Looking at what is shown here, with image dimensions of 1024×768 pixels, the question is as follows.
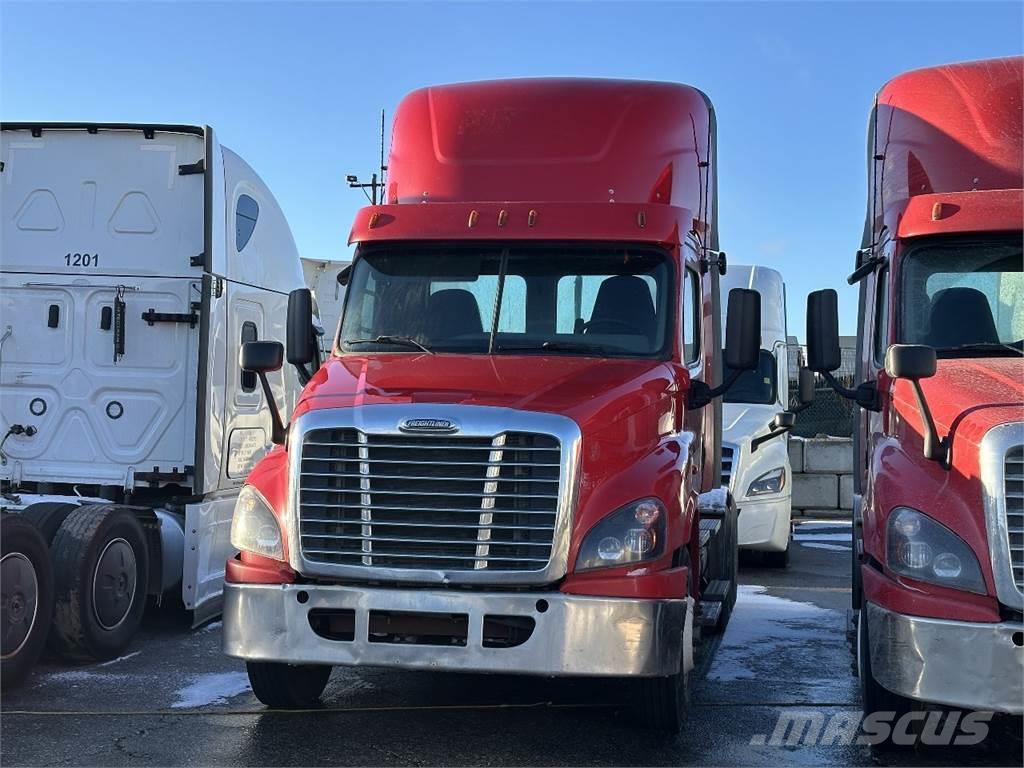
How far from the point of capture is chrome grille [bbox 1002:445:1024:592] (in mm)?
4820

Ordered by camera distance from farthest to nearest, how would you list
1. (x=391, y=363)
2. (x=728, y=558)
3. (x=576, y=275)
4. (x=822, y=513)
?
1. (x=822, y=513)
2. (x=728, y=558)
3. (x=576, y=275)
4. (x=391, y=363)

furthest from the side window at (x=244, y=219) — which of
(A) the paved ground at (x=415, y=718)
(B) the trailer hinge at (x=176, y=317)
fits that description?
(A) the paved ground at (x=415, y=718)

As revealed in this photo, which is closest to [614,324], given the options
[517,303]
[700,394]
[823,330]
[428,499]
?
[517,303]

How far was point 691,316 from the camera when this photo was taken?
686 cm

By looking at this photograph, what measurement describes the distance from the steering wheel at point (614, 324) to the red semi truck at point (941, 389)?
0.95 metres

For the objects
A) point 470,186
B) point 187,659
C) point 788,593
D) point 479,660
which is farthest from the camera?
point 788,593

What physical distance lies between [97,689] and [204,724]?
1124mm

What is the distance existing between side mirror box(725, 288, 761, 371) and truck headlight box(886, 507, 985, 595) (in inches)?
55.8

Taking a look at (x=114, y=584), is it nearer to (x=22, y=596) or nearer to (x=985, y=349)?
(x=22, y=596)

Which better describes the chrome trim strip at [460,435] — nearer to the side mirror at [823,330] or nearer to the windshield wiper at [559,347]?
the windshield wiper at [559,347]

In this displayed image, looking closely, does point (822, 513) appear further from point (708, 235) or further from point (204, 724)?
point (204, 724)

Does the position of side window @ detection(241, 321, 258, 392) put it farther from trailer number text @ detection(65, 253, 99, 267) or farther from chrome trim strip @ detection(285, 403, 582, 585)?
chrome trim strip @ detection(285, 403, 582, 585)

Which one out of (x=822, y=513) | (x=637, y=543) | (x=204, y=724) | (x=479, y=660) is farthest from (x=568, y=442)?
(x=822, y=513)

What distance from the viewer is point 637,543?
17.3ft
